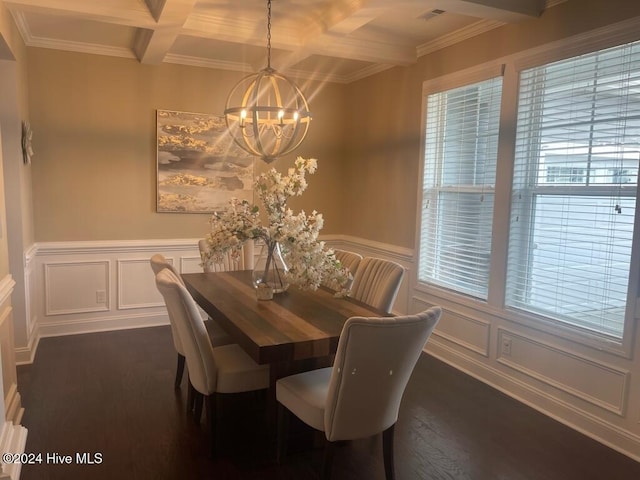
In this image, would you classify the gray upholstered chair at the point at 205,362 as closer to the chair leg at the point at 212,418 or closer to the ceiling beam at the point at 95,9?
the chair leg at the point at 212,418

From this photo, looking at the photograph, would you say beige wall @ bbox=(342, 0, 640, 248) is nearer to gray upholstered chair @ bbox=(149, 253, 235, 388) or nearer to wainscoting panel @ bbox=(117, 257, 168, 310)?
gray upholstered chair @ bbox=(149, 253, 235, 388)

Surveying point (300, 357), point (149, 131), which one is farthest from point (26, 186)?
A: point (300, 357)

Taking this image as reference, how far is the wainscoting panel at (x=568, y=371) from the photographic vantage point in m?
2.80

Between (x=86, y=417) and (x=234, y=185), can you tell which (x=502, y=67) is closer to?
(x=234, y=185)

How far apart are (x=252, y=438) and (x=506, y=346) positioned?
1.91 metres

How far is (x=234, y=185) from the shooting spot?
500cm

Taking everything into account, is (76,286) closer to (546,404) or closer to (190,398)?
(190,398)

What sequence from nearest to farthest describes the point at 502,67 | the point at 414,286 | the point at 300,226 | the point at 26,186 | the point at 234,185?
the point at 300,226
the point at 502,67
the point at 26,186
the point at 414,286
the point at 234,185

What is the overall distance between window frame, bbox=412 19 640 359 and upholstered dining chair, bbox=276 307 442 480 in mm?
1347

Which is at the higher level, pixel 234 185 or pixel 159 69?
pixel 159 69

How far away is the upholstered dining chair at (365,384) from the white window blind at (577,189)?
4.43 ft

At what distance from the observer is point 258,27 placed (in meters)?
3.72

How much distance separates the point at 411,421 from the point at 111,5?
3221mm

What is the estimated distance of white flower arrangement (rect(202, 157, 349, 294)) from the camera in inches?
106
